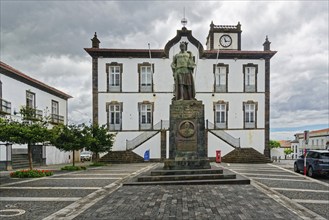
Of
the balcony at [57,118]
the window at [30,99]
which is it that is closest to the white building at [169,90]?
the balcony at [57,118]

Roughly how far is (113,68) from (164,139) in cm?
894

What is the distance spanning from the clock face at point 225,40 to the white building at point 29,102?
19.4 meters

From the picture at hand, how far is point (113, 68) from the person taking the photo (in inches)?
1193

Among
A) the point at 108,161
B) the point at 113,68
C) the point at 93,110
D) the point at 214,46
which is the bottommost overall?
the point at 108,161

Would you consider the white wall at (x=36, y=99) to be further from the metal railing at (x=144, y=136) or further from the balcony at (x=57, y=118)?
the metal railing at (x=144, y=136)

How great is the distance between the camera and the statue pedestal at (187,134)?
41.5ft

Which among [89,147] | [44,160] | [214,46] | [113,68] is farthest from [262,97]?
[44,160]

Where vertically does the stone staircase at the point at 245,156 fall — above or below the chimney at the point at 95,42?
below

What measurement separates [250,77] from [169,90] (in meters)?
8.56

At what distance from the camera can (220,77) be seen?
30.9 meters

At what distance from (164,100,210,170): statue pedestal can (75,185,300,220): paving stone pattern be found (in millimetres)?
2616

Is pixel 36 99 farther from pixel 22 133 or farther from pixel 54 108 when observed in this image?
pixel 22 133

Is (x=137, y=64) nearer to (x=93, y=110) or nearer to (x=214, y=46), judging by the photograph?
(x=93, y=110)

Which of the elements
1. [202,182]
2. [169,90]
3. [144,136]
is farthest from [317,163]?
[169,90]
